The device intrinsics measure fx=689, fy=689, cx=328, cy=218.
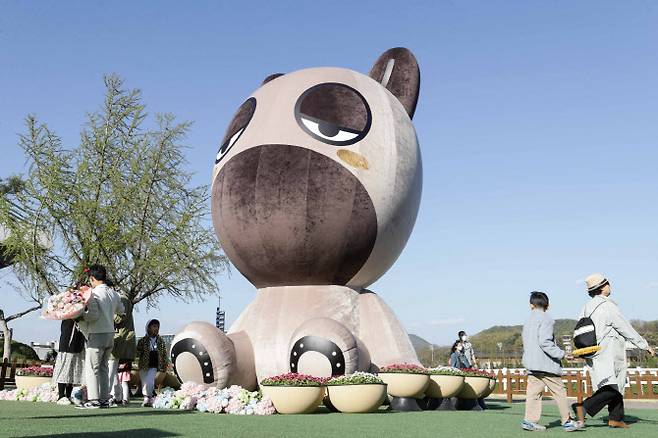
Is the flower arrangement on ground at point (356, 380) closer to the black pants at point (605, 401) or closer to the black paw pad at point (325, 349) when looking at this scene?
the black paw pad at point (325, 349)

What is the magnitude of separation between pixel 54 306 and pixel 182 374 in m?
2.86

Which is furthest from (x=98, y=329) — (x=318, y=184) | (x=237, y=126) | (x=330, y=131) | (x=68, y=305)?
(x=237, y=126)

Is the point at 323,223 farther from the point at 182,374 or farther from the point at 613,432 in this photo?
the point at 613,432

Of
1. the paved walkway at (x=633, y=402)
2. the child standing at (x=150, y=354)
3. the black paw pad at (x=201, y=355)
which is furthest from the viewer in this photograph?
the paved walkway at (x=633, y=402)

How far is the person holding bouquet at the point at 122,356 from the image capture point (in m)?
10.5

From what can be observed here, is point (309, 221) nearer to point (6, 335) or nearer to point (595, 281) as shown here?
point (595, 281)

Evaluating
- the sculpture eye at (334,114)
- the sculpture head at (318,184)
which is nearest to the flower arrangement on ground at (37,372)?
the sculpture head at (318,184)

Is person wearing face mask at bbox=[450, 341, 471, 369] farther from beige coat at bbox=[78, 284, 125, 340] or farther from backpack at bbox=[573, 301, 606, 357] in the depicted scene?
beige coat at bbox=[78, 284, 125, 340]

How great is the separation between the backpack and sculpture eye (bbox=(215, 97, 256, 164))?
5.90m

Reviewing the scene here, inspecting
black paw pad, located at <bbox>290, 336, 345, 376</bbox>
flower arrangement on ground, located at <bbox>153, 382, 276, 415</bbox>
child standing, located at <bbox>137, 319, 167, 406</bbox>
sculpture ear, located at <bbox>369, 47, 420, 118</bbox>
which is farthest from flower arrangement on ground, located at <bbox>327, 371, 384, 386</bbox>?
sculpture ear, located at <bbox>369, 47, 420, 118</bbox>

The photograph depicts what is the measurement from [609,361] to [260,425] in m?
3.86

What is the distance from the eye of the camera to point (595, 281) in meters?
7.95

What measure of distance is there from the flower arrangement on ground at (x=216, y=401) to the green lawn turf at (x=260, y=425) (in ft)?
1.57

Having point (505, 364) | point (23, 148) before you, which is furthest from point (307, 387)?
point (505, 364)
